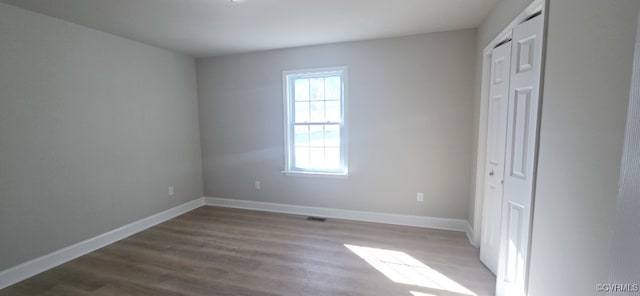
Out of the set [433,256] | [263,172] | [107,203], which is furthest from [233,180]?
[433,256]

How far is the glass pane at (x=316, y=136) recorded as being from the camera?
3805mm

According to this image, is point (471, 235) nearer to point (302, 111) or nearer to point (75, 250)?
point (302, 111)

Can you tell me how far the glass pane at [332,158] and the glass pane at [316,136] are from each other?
0.49 ft

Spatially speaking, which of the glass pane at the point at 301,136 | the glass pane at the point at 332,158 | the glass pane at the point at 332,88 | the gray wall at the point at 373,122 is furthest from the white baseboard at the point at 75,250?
the glass pane at the point at 332,88

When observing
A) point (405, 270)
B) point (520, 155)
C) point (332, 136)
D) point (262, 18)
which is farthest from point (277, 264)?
point (262, 18)

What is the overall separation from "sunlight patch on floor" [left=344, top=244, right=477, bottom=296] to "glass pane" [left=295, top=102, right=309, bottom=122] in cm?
191

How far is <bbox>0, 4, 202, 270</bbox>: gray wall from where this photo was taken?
231 centimetres

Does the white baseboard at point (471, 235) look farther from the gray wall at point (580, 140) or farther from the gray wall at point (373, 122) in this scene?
the gray wall at point (580, 140)

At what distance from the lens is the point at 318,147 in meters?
3.86

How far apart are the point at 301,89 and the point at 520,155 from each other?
111 inches

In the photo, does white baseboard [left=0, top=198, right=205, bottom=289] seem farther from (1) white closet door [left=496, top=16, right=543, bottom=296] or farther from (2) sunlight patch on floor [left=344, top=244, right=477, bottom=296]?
(1) white closet door [left=496, top=16, right=543, bottom=296]

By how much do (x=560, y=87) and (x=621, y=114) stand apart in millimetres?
443

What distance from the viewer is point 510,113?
1.87 m

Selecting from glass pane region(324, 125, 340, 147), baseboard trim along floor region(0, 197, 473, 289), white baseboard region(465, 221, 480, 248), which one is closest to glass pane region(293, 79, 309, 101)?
glass pane region(324, 125, 340, 147)
